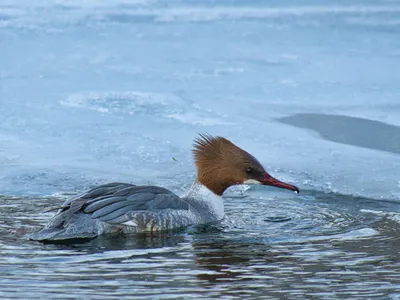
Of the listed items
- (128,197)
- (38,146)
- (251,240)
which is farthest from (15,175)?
(251,240)

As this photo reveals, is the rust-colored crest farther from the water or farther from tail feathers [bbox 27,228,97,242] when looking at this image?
tail feathers [bbox 27,228,97,242]

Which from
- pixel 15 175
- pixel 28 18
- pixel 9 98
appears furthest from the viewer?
pixel 28 18

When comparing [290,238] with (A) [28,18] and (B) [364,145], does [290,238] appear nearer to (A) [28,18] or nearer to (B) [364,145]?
(B) [364,145]

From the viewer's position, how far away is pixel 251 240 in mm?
5219

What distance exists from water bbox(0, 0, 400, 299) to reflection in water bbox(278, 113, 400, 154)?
2 centimetres

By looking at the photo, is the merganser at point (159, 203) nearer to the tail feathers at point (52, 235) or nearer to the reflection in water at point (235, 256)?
the tail feathers at point (52, 235)

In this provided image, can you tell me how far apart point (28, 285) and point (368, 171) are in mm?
3370

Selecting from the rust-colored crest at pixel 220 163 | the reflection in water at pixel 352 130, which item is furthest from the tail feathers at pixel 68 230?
the reflection in water at pixel 352 130

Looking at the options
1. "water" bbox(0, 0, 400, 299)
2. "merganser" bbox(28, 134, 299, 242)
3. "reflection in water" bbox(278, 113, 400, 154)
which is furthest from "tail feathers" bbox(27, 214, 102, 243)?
"reflection in water" bbox(278, 113, 400, 154)

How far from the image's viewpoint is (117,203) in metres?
5.62

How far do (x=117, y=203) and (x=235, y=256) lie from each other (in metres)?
1.07

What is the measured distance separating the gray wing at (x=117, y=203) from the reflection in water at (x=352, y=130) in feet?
6.74

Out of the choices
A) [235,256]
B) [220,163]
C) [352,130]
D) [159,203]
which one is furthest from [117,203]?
[352,130]

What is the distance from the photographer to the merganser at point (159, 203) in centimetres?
536
